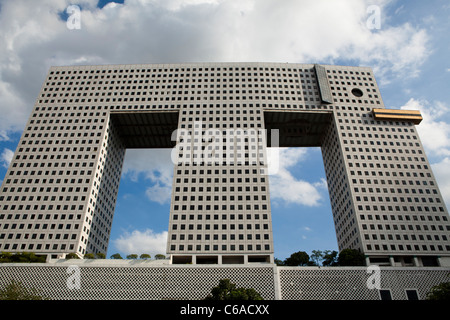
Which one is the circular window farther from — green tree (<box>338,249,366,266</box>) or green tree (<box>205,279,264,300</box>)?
green tree (<box>205,279,264,300</box>)

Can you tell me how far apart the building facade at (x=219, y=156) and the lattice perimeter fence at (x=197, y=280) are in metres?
4.86

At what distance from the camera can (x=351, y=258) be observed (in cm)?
5269

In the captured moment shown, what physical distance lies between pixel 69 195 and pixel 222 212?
28302mm

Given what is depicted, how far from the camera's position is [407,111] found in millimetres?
70438

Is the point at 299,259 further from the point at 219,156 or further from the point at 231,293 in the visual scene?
the point at 219,156

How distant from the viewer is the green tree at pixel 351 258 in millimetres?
52688

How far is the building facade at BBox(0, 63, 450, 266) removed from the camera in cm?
5647

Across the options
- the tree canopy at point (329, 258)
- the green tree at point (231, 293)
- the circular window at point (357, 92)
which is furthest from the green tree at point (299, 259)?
the circular window at point (357, 92)

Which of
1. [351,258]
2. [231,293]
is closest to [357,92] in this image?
[351,258]

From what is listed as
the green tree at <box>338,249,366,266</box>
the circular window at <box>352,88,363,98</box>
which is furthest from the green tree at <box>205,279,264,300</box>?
the circular window at <box>352,88,363,98</box>

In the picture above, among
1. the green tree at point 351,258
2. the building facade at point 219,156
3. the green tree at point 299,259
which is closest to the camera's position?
the green tree at point 351,258

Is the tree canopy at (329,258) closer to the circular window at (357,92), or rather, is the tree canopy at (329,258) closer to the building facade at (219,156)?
the building facade at (219,156)

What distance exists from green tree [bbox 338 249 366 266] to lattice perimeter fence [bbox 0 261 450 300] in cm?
191
